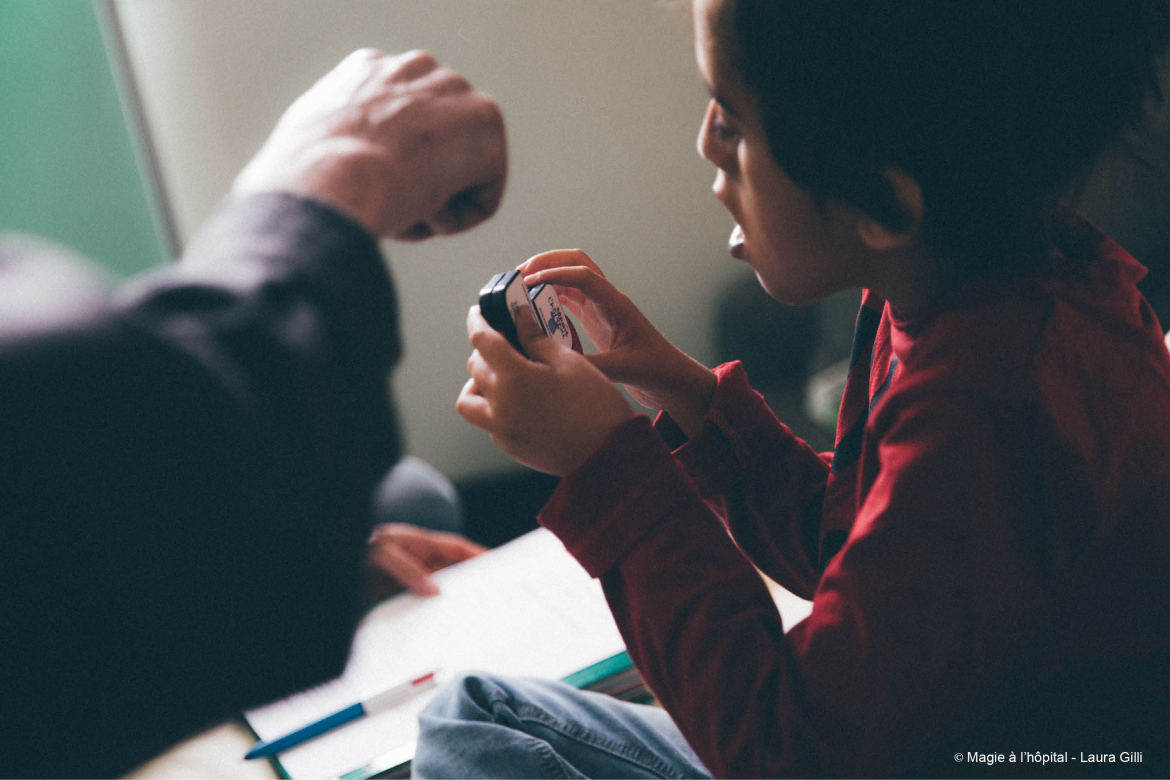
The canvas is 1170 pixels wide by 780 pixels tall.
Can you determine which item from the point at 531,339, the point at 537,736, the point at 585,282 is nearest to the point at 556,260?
the point at 585,282

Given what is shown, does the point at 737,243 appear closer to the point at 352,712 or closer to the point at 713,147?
the point at 713,147

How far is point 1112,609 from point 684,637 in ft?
0.79

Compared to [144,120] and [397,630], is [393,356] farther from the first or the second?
[397,630]

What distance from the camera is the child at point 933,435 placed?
419 millimetres

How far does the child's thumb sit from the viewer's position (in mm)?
487

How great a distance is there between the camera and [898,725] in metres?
0.42

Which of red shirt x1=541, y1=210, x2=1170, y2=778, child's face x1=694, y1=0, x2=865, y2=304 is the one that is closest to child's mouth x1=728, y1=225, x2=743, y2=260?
child's face x1=694, y1=0, x2=865, y2=304

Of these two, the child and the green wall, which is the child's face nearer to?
the child

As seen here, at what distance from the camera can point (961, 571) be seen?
0.41m

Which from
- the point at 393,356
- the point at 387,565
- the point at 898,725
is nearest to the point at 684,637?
the point at 898,725

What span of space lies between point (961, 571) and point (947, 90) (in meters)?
0.24

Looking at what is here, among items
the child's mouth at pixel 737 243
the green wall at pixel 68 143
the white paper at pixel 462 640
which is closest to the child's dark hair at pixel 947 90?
the child's mouth at pixel 737 243

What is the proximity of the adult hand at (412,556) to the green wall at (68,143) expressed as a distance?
0.29 meters

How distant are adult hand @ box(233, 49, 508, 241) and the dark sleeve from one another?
0.03 m
